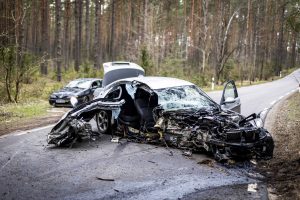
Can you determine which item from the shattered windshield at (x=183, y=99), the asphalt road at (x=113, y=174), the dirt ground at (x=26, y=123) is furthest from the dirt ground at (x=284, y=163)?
the dirt ground at (x=26, y=123)

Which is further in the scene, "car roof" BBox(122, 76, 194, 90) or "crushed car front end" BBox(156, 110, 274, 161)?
"car roof" BBox(122, 76, 194, 90)

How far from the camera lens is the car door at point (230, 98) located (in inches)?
354

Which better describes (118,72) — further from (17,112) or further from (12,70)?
(12,70)

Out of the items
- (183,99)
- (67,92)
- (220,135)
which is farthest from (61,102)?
(220,135)

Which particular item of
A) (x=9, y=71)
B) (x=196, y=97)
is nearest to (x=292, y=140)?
(x=196, y=97)

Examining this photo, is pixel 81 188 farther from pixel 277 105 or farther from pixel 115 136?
pixel 277 105

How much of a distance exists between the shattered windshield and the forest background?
8.67 metres

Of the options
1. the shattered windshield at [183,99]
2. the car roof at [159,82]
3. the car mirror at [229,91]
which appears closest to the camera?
the shattered windshield at [183,99]

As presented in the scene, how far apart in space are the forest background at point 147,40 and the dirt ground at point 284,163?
6.19 meters

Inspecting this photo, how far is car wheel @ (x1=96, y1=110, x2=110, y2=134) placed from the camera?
31.8ft

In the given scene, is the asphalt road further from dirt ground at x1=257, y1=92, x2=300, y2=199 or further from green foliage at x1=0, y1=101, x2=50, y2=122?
green foliage at x1=0, y1=101, x2=50, y2=122

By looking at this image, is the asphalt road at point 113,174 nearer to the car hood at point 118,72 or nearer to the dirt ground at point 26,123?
the dirt ground at point 26,123

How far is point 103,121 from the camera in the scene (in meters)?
9.95

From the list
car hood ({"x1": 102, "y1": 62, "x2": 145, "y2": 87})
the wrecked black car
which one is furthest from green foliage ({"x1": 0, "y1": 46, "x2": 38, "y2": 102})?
the wrecked black car
